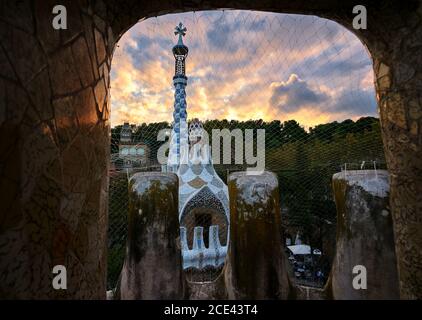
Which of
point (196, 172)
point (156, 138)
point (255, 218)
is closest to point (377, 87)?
point (255, 218)

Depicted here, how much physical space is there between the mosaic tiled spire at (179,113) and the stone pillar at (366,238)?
7.63 metres

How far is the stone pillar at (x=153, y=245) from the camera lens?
231cm

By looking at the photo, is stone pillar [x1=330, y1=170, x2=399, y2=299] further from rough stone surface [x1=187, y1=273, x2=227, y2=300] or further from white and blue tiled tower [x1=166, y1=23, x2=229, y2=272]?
white and blue tiled tower [x1=166, y1=23, x2=229, y2=272]

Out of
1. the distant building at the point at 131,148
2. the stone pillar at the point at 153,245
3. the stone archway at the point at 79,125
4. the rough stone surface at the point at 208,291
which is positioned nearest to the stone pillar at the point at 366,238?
the stone archway at the point at 79,125

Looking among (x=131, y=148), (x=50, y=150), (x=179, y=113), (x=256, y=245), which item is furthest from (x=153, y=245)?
(x=131, y=148)

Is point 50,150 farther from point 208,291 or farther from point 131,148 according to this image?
point 131,148

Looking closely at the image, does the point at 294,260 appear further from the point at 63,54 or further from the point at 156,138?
the point at 63,54

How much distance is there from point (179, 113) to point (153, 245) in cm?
850

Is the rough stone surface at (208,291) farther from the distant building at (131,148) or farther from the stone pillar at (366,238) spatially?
the distant building at (131,148)

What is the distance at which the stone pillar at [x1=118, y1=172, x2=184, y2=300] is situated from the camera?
2307mm

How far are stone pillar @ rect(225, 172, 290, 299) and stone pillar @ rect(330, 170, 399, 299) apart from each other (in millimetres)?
460

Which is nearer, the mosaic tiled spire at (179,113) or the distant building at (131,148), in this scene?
the mosaic tiled spire at (179,113)

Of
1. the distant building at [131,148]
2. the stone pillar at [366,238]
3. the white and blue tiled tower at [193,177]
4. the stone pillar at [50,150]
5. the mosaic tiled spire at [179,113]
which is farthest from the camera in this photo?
the distant building at [131,148]

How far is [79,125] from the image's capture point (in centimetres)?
136
